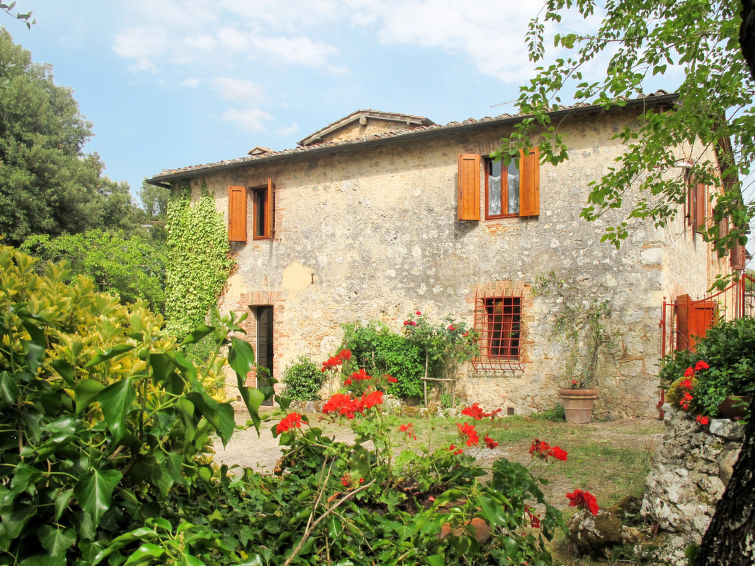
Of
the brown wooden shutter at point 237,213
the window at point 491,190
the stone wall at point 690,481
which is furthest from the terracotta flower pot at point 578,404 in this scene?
the brown wooden shutter at point 237,213

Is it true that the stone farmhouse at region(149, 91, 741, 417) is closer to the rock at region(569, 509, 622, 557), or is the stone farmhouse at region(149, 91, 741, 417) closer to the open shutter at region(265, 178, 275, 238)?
the open shutter at region(265, 178, 275, 238)

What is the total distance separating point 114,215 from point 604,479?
2273cm

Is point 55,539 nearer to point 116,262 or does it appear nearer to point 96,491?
point 96,491

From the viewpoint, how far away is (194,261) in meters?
13.0

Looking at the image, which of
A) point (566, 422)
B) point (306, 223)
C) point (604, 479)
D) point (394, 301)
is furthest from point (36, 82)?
point (604, 479)

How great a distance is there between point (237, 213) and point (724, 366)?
10252mm

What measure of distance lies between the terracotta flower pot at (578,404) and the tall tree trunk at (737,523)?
25.0 feet

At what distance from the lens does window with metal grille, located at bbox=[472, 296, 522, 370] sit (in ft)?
32.8

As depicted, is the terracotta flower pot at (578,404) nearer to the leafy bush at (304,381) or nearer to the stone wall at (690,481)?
the leafy bush at (304,381)

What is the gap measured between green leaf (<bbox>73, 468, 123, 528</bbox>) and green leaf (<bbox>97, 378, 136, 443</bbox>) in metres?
0.14

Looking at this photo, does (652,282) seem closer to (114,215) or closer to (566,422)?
(566,422)

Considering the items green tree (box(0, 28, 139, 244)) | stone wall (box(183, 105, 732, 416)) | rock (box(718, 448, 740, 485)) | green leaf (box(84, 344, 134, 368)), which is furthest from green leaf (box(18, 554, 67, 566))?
green tree (box(0, 28, 139, 244))

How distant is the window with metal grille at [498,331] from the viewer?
9984 mm

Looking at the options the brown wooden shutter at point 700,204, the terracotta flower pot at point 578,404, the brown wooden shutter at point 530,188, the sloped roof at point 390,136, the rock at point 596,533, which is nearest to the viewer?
the rock at point 596,533
